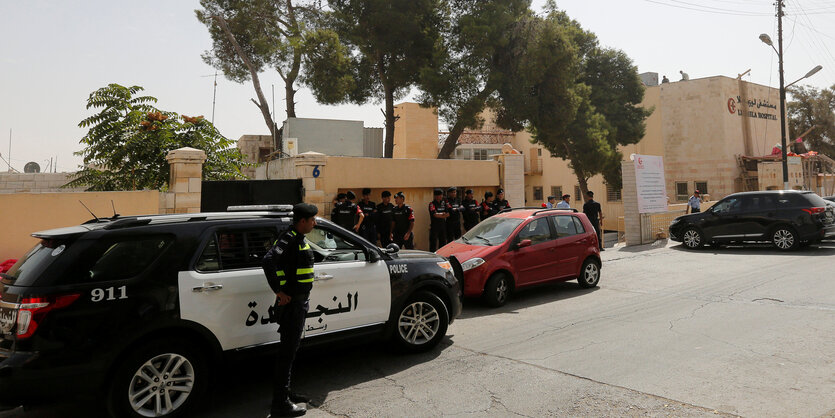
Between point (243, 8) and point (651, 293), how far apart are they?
64.2ft

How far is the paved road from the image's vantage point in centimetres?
415

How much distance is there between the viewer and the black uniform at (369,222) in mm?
11336

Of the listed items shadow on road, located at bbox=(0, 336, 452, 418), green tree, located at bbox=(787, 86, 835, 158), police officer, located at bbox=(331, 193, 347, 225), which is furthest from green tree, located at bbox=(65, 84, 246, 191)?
green tree, located at bbox=(787, 86, 835, 158)

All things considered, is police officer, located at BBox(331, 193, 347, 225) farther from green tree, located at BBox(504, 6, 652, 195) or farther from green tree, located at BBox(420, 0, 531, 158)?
green tree, located at BBox(504, 6, 652, 195)

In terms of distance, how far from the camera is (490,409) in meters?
4.09

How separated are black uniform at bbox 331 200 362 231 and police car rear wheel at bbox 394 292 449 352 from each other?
17.2 ft

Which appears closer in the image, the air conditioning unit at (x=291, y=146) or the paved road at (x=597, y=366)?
the paved road at (x=597, y=366)

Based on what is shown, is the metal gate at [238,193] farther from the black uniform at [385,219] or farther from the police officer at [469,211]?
the police officer at [469,211]

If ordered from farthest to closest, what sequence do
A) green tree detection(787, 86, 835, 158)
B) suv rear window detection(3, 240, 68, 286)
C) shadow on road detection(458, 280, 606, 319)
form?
green tree detection(787, 86, 835, 158), shadow on road detection(458, 280, 606, 319), suv rear window detection(3, 240, 68, 286)

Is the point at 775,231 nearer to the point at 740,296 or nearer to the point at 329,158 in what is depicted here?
the point at 740,296

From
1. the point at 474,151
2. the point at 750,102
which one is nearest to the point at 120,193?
the point at 474,151

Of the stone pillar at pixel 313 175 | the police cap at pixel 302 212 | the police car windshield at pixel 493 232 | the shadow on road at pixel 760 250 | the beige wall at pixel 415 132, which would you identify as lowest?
the shadow on road at pixel 760 250

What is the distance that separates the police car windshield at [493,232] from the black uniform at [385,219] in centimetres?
263

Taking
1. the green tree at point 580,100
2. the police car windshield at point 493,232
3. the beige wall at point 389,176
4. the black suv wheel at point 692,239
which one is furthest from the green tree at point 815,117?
the police car windshield at point 493,232
